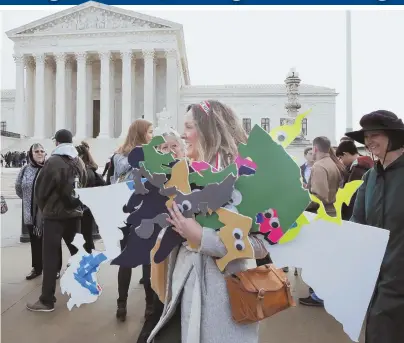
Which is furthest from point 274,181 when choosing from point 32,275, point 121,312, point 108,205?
point 32,275

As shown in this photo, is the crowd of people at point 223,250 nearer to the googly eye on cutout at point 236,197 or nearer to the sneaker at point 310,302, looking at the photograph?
the googly eye on cutout at point 236,197

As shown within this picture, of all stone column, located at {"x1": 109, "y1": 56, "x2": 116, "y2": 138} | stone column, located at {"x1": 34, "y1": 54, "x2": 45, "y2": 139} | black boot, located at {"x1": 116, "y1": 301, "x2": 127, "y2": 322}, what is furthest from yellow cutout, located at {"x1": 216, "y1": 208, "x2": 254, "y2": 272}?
stone column, located at {"x1": 34, "y1": 54, "x2": 45, "y2": 139}

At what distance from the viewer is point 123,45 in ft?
141

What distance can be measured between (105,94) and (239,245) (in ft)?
143

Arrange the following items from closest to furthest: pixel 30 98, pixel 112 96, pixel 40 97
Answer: pixel 40 97, pixel 112 96, pixel 30 98

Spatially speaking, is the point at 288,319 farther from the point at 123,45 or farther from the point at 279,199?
the point at 123,45

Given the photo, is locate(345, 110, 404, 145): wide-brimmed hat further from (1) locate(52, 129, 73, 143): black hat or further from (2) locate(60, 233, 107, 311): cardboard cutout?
(1) locate(52, 129, 73, 143): black hat

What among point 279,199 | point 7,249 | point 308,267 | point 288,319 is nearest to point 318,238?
point 308,267

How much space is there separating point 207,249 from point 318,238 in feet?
1.43

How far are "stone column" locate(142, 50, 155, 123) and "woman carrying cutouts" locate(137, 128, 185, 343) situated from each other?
133 feet

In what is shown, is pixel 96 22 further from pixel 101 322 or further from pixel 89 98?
pixel 101 322

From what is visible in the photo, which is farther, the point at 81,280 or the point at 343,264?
the point at 81,280

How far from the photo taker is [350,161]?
16.4 ft

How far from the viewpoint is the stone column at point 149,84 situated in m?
43.0
